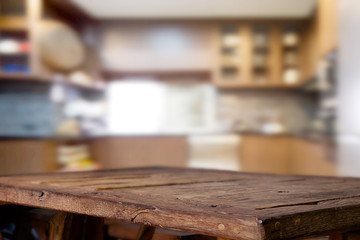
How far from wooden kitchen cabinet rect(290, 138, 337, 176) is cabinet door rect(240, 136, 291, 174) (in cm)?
9

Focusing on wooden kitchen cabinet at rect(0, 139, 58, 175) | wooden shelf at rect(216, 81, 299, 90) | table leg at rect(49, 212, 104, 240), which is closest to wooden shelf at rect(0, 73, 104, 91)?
wooden kitchen cabinet at rect(0, 139, 58, 175)

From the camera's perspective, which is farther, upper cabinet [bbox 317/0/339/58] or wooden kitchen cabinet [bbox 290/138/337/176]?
upper cabinet [bbox 317/0/339/58]

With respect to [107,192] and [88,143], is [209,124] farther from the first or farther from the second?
[107,192]

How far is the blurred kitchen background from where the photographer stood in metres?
3.79

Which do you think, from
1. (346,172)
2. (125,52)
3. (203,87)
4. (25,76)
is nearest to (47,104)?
(25,76)

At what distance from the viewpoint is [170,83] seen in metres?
5.34

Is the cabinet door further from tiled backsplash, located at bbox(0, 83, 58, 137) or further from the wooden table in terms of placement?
the wooden table

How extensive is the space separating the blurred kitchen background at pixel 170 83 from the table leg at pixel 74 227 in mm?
2200

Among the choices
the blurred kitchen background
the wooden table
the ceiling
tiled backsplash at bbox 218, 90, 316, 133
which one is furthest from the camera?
tiled backsplash at bbox 218, 90, 316, 133

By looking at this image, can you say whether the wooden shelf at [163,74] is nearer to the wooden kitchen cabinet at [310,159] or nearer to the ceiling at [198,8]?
the ceiling at [198,8]

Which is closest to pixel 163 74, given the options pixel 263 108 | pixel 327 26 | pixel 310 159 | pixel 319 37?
pixel 263 108

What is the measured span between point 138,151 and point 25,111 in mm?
1074

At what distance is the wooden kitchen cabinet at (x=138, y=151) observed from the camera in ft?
13.0

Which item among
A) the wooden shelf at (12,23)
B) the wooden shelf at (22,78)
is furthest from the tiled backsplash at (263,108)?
the wooden shelf at (12,23)
